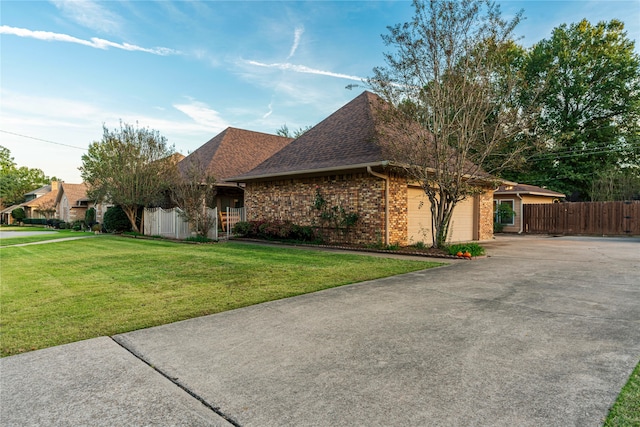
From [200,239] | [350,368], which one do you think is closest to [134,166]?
[200,239]

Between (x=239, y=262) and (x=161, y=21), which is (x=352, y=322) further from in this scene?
(x=161, y=21)

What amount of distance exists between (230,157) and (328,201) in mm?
9261

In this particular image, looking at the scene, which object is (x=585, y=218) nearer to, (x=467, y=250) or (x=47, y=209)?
(x=467, y=250)

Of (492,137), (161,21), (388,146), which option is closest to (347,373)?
(388,146)

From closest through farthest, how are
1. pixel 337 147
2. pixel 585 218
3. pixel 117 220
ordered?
pixel 337 147
pixel 585 218
pixel 117 220

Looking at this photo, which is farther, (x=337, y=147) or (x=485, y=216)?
(x=485, y=216)

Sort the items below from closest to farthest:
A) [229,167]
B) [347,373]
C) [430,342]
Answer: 1. [347,373]
2. [430,342]
3. [229,167]

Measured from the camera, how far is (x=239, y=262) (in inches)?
361

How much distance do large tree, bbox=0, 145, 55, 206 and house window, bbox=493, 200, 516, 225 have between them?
69.1 meters

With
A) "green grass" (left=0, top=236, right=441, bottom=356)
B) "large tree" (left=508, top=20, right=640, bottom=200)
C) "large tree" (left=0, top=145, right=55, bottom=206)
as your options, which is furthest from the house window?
"large tree" (left=0, top=145, right=55, bottom=206)

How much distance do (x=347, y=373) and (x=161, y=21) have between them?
14.7 m

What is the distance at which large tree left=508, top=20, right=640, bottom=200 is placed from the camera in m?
27.8

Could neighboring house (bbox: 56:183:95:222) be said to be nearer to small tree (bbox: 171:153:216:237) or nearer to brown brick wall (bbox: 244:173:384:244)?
small tree (bbox: 171:153:216:237)

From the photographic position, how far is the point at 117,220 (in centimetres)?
2191
